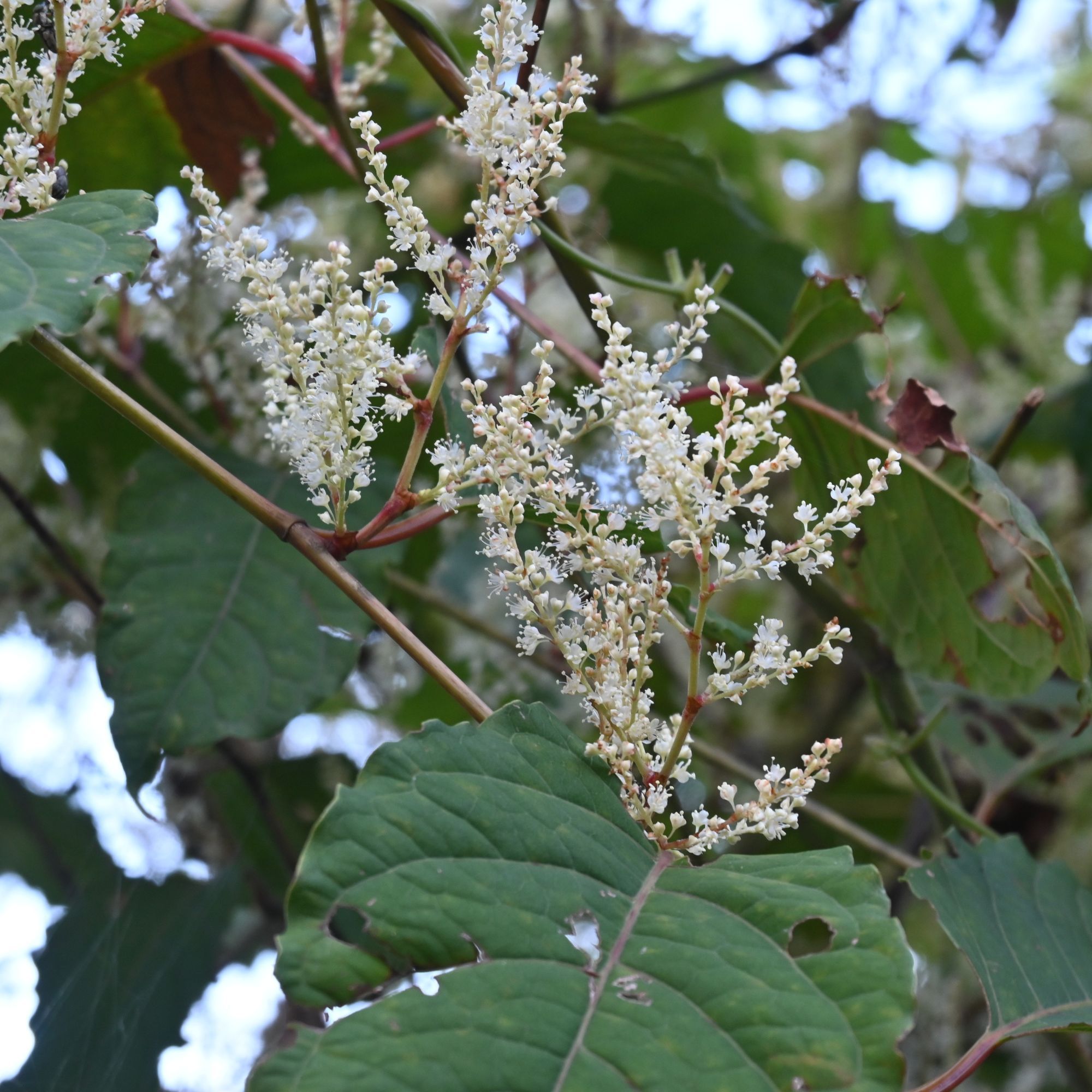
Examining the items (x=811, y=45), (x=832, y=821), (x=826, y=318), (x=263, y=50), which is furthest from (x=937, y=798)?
(x=811, y=45)

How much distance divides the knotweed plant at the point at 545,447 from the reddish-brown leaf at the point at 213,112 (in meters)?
0.61

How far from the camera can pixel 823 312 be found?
1.09m

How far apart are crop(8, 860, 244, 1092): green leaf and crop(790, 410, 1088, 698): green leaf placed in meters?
0.88

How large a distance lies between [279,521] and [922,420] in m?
0.58

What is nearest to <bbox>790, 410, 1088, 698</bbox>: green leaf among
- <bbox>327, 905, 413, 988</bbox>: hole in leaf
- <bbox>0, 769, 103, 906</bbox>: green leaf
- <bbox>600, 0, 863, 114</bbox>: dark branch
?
<bbox>327, 905, 413, 988</bbox>: hole in leaf

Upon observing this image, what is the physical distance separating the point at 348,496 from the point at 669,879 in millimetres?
305

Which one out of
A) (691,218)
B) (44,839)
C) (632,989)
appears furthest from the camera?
(691,218)

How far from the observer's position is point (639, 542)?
0.71 m

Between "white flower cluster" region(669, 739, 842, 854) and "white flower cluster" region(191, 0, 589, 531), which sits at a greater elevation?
"white flower cluster" region(191, 0, 589, 531)

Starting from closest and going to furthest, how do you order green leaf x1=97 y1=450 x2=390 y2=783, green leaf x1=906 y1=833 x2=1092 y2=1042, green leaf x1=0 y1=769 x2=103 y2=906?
green leaf x1=906 y1=833 x2=1092 y2=1042, green leaf x1=97 y1=450 x2=390 y2=783, green leaf x1=0 y1=769 x2=103 y2=906

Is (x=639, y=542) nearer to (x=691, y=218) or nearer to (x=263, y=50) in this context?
(x=263, y=50)

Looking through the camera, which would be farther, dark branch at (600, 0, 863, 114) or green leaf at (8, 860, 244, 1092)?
dark branch at (600, 0, 863, 114)

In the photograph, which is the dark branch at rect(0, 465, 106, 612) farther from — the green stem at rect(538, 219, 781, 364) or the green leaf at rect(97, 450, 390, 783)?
the green stem at rect(538, 219, 781, 364)

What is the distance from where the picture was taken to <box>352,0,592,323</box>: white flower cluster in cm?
68
